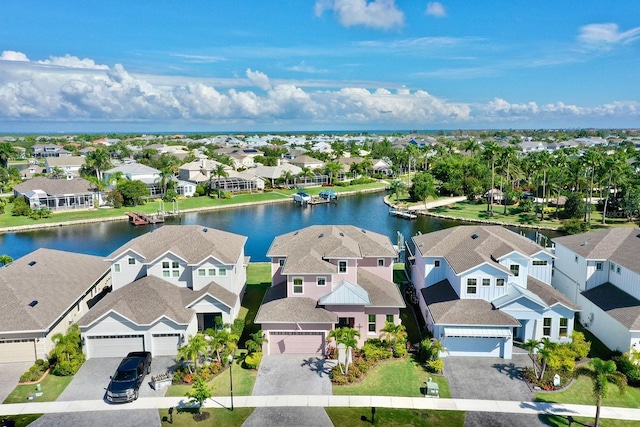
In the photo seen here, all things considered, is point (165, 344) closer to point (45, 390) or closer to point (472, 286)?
point (45, 390)

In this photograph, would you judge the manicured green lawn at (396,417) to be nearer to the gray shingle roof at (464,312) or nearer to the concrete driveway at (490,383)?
the concrete driveway at (490,383)

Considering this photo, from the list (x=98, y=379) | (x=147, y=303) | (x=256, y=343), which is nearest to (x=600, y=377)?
(x=256, y=343)

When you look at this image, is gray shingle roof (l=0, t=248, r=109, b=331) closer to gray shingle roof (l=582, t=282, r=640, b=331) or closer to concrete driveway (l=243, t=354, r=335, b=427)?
concrete driveway (l=243, t=354, r=335, b=427)

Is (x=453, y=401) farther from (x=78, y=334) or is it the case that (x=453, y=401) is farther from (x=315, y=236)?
(x=78, y=334)

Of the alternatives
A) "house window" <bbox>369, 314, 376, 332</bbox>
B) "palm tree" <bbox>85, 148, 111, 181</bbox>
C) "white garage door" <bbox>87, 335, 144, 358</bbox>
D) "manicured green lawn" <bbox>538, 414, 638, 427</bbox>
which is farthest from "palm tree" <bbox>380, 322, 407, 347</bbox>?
"palm tree" <bbox>85, 148, 111, 181</bbox>

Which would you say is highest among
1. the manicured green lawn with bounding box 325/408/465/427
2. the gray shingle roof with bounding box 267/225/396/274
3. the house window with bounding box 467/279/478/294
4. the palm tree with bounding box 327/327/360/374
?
the gray shingle roof with bounding box 267/225/396/274

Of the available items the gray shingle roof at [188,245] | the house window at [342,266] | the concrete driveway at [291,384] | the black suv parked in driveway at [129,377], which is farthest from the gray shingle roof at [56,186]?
the concrete driveway at [291,384]
